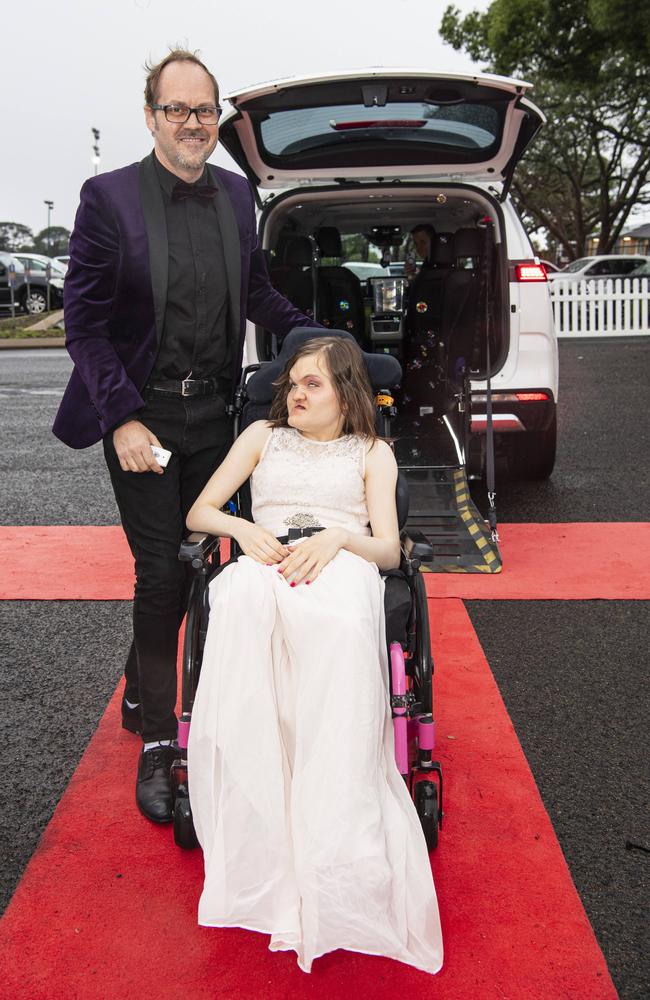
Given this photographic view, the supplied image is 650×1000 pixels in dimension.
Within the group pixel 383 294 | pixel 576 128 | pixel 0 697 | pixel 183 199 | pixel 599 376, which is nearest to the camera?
pixel 183 199

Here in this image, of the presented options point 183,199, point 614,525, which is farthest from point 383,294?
point 183,199

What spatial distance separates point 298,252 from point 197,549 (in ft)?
13.9

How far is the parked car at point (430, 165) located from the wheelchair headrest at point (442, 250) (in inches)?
21.3

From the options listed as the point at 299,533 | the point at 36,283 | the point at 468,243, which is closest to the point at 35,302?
the point at 36,283

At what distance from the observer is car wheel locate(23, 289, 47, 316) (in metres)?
25.2

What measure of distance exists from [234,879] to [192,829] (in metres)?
0.44

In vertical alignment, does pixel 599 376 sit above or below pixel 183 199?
below

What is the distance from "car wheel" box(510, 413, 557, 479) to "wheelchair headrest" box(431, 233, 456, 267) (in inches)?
56.6

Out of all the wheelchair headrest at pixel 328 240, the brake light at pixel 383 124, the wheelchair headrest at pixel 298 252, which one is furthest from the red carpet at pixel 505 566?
the wheelchair headrest at pixel 328 240

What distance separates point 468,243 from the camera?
582cm

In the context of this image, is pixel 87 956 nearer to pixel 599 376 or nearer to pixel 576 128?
pixel 599 376

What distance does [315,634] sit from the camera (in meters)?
2.39

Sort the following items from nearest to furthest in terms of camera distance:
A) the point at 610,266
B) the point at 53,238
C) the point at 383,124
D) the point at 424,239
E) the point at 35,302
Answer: the point at 383,124 → the point at 424,239 → the point at 35,302 → the point at 610,266 → the point at 53,238

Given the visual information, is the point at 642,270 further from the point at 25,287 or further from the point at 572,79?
the point at 25,287
